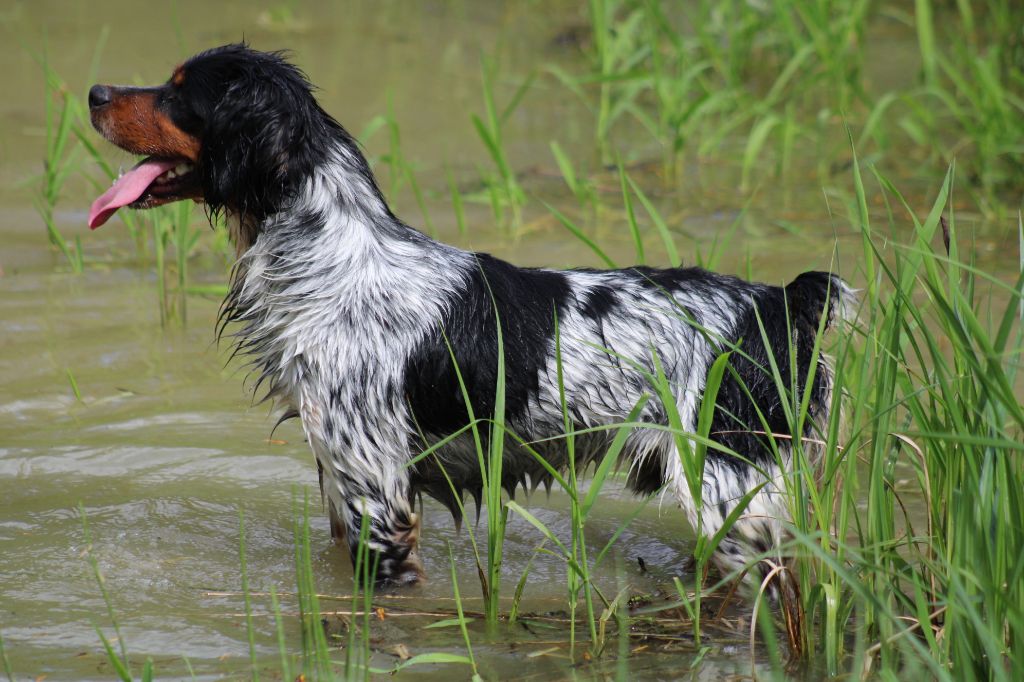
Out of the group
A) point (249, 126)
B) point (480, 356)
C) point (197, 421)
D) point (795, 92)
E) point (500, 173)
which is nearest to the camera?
point (249, 126)

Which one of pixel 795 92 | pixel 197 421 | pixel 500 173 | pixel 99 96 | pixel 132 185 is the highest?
pixel 795 92

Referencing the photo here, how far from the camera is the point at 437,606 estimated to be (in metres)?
3.34

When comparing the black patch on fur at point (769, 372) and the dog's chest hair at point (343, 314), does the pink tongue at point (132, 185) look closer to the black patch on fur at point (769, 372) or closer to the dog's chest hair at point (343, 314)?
the dog's chest hair at point (343, 314)

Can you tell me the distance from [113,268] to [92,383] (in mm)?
1147

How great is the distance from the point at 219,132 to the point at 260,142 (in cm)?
11

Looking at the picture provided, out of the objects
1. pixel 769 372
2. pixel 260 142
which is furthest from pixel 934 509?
pixel 260 142

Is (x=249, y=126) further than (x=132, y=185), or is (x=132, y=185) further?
(x=132, y=185)

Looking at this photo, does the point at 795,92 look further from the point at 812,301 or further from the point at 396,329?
the point at 396,329

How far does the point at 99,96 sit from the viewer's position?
343 centimetres

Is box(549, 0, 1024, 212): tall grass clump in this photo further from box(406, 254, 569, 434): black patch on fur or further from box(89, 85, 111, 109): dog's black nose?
box(89, 85, 111, 109): dog's black nose

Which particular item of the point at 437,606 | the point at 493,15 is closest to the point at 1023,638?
the point at 437,606

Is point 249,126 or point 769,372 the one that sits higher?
point 249,126

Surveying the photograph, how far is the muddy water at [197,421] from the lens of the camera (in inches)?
122

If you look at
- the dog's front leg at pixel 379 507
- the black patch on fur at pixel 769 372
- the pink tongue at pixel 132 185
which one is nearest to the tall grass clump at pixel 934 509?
the black patch on fur at pixel 769 372
